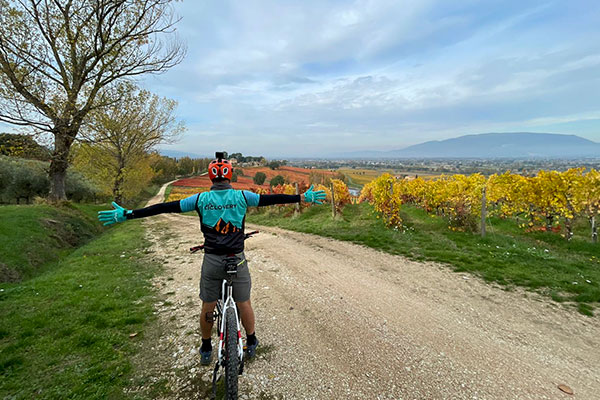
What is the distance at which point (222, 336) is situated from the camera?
3207 mm

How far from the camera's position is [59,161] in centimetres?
1662

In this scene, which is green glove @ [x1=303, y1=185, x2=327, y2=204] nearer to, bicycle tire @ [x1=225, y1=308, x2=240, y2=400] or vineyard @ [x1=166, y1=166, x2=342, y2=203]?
bicycle tire @ [x1=225, y1=308, x2=240, y2=400]

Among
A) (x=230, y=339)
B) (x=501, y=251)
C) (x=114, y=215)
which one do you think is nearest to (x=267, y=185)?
(x=501, y=251)

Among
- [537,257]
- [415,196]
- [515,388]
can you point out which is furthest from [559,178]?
[515,388]

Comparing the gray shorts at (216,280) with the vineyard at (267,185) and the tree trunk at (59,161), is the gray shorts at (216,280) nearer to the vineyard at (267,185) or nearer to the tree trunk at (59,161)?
the vineyard at (267,185)

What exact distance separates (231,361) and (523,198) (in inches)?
586

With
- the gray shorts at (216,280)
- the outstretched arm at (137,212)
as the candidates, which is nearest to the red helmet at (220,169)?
the outstretched arm at (137,212)

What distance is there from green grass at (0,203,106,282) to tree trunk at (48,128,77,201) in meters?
1.11

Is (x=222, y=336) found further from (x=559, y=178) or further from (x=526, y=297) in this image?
(x=559, y=178)

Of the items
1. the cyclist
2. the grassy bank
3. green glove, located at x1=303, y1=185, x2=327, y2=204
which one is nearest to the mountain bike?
the cyclist

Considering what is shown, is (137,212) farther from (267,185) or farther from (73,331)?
(267,185)

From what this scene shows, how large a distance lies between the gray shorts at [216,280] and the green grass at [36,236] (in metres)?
8.79

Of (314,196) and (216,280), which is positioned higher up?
(314,196)

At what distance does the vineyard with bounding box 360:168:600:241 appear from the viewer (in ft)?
33.2
